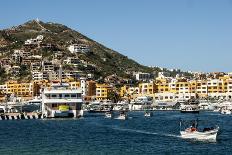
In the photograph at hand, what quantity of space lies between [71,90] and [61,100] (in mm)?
3880

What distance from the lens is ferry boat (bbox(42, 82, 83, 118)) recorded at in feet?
497

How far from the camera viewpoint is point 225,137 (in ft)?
295

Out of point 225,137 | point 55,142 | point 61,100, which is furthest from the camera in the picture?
point 61,100

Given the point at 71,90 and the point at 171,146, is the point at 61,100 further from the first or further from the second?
the point at 171,146

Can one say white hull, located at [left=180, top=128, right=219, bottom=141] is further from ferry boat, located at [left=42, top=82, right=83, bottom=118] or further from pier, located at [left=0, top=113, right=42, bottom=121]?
pier, located at [left=0, top=113, right=42, bottom=121]

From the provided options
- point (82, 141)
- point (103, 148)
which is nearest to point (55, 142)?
point (82, 141)

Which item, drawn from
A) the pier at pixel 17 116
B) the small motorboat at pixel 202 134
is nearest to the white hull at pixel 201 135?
the small motorboat at pixel 202 134

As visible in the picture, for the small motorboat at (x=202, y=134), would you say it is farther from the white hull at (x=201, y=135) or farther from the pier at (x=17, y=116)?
the pier at (x=17, y=116)

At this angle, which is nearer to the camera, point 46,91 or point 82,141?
point 82,141

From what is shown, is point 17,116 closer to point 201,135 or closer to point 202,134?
point 201,135

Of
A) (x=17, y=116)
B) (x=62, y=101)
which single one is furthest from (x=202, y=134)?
(x=17, y=116)

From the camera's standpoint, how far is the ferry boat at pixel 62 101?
151375 millimetres

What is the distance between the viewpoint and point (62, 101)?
151125 millimetres

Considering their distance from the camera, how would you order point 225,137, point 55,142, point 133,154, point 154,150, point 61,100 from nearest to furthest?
point 133,154
point 154,150
point 55,142
point 225,137
point 61,100
